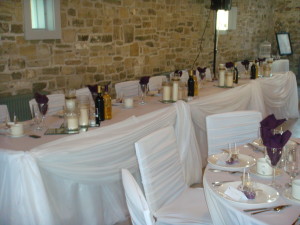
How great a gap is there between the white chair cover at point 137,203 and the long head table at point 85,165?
35.7 inches

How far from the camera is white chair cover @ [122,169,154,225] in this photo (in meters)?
1.58

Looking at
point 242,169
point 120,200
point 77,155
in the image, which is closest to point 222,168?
point 242,169

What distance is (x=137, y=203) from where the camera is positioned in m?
1.63

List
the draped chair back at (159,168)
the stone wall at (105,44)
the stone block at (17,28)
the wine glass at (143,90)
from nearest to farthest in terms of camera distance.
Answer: the draped chair back at (159,168) < the wine glass at (143,90) < the stone block at (17,28) < the stone wall at (105,44)

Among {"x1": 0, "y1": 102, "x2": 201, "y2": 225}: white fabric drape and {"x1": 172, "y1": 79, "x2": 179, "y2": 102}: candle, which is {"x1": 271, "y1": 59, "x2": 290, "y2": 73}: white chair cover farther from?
{"x1": 0, "y1": 102, "x2": 201, "y2": 225}: white fabric drape

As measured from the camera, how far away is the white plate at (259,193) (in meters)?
1.86

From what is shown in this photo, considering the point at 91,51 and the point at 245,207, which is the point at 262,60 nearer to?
the point at 91,51

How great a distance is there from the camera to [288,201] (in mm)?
1890

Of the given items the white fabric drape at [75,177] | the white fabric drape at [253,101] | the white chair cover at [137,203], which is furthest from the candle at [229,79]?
the white chair cover at [137,203]

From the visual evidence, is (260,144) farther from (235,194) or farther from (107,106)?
(107,106)

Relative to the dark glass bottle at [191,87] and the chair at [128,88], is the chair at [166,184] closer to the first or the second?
the dark glass bottle at [191,87]

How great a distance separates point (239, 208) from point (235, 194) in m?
0.11

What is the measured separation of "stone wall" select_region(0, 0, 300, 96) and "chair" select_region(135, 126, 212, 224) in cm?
282

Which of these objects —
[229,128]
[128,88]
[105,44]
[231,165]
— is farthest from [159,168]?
[105,44]
